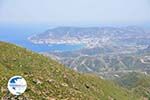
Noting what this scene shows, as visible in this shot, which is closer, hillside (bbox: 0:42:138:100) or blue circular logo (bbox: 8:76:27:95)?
blue circular logo (bbox: 8:76:27:95)

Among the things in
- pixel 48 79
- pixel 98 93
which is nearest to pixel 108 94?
pixel 98 93

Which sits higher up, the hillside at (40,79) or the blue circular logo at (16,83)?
the blue circular logo at (16,83)

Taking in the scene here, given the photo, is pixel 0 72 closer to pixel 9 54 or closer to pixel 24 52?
pixel 9 54

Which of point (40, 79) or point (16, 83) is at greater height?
point (16, 83)

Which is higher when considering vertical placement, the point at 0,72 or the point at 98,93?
the point at 0,72

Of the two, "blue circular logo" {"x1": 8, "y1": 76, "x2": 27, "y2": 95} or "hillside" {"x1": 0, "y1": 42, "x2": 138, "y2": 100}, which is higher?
"blue circular logo" {"x1": 8, "y1": 76, "x2": 27, "y2": 95}

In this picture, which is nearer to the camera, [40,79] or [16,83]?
[16,83]

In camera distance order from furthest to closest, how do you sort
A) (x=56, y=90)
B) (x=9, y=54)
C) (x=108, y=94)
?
(x=108, y=94)
(x=9, y=54)
(x=56, y=90)

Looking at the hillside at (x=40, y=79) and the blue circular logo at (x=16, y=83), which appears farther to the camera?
the hillside at (x=40, y=79)
